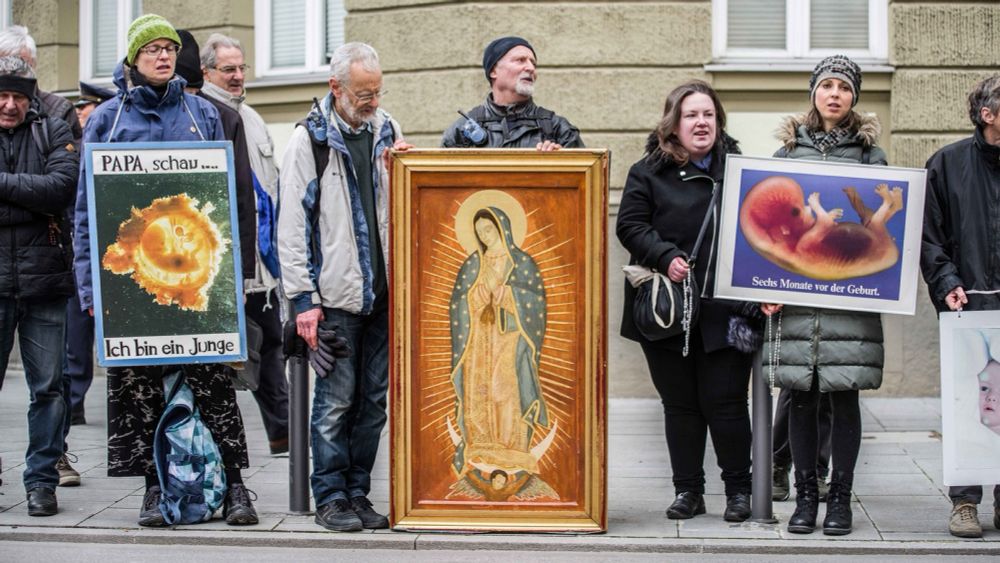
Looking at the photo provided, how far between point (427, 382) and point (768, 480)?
152cm

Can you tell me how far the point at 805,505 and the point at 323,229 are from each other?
2336 mm

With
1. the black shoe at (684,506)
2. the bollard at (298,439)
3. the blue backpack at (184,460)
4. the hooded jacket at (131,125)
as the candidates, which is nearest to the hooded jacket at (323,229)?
the bollard at (298,439)

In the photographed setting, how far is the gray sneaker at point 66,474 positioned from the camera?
7281 mm

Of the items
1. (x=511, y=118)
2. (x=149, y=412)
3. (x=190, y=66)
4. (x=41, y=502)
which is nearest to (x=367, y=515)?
(x=149, y=412)

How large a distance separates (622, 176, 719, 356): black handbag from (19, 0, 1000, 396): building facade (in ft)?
12.2

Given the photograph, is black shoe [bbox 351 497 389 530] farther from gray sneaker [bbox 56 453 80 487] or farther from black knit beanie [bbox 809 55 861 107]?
black knit beanie [bbox 809 55 861 107]

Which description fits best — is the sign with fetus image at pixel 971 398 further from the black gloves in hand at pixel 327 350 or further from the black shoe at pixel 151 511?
the black shoe at pixel 151 511

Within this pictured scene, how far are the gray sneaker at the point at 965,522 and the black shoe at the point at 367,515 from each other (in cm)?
239

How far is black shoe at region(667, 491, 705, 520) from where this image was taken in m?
6.45

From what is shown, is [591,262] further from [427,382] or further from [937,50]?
[937,50]

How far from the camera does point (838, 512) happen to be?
6.16 meters

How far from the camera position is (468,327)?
241 inches

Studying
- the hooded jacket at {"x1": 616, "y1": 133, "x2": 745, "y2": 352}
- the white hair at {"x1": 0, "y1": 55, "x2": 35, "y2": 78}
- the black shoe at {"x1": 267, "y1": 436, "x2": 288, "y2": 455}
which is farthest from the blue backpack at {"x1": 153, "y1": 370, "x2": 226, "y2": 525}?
the hooded jacket at {"x1": 616, "y1": 133, "x2": 745, "y2": 352}

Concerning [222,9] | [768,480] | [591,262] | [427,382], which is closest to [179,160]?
[427,382]
